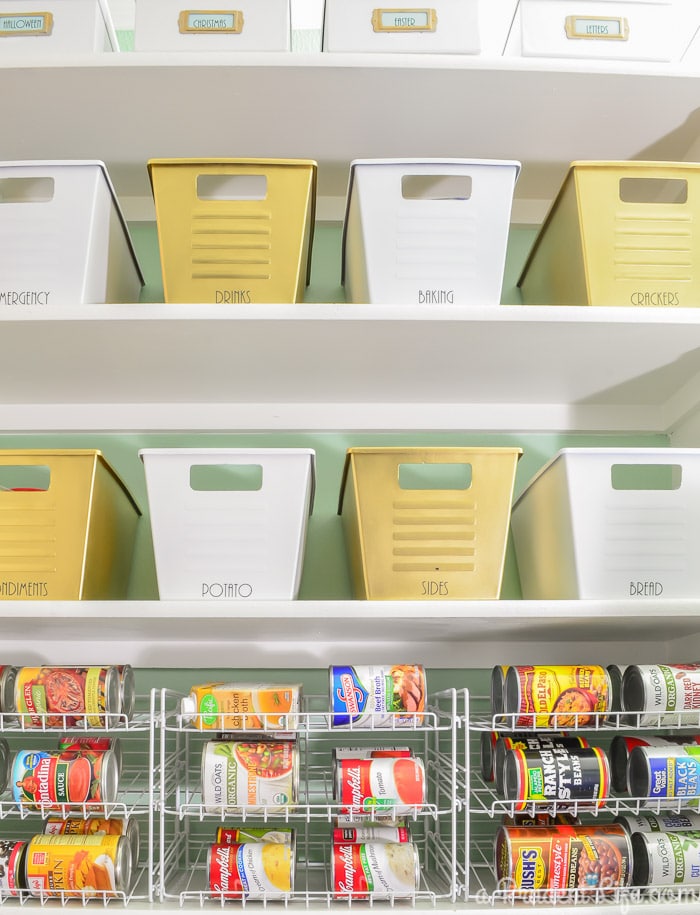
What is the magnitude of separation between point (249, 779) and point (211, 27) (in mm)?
1167

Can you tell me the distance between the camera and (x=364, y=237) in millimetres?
1308

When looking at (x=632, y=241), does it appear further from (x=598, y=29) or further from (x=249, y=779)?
(x=249, y=779)

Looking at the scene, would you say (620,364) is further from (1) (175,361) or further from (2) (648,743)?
(1) (175,361)

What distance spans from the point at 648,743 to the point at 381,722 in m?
0.39

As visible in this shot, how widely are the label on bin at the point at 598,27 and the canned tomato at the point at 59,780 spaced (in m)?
1.35

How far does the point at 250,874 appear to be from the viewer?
1.22 m

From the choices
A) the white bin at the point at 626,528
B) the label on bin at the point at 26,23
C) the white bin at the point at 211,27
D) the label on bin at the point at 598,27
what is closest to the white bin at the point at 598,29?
the label on bin at the point at 598,27

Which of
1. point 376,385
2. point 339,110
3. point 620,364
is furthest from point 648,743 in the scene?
point 339,110

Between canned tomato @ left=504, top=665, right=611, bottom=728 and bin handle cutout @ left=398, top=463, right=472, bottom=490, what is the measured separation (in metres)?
0.47

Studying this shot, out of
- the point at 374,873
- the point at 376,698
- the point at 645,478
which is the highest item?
the point at 645,478

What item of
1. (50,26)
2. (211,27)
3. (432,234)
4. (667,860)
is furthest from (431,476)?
(50,26)

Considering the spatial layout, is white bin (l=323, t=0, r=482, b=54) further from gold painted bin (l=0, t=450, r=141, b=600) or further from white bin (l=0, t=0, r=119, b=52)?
gold painted bin (l=0, t=450, r=141, b=600)

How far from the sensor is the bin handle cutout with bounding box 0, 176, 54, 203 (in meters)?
1.60

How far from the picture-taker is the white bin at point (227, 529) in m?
1.27
